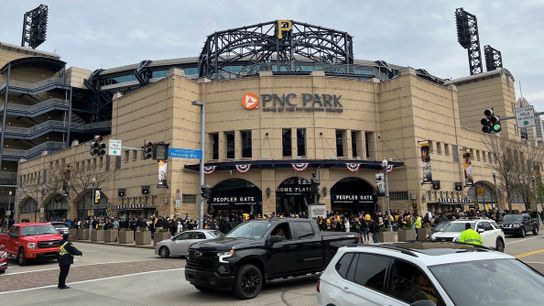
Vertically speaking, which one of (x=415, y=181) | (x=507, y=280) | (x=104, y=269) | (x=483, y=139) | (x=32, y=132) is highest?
(x=32, y=132)

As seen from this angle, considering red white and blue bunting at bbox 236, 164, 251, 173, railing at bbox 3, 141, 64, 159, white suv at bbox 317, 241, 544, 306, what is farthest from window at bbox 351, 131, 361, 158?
railing at bbox 3, 141, 64, 159

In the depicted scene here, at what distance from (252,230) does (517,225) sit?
938 inches

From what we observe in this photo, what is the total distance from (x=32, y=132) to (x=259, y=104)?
1854 inches

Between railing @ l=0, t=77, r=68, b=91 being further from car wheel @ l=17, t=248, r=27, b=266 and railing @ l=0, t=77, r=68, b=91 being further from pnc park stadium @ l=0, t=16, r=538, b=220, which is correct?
car wheel @ l=17, t=248, r=27, b=266

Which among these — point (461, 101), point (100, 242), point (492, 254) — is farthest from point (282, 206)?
point (461, 101)

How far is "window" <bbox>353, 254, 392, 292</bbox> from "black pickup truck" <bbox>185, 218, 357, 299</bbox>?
4.93m

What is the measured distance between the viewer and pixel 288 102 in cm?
3841

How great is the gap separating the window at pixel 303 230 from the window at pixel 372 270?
19.5 ft

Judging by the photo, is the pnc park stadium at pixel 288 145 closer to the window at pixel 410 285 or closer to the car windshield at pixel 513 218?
the car windshield at pixel 513 218

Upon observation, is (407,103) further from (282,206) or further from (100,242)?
(100,242)

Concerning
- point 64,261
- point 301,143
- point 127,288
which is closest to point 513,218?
point 301,143

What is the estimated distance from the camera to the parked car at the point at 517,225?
92.3 feet

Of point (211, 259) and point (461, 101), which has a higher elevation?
point (461, 101)

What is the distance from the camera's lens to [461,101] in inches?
2746
